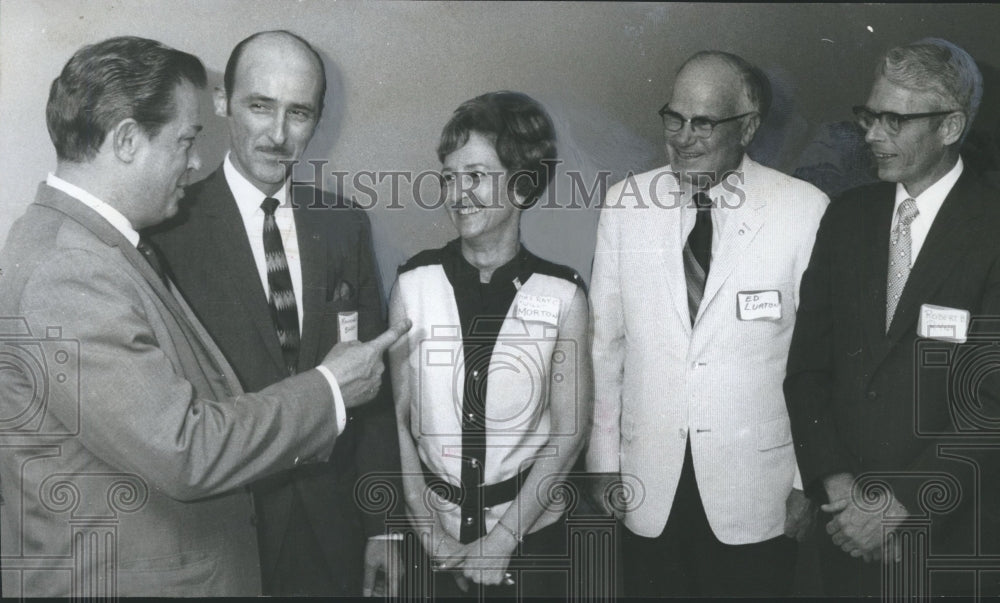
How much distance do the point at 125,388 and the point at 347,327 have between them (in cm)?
66

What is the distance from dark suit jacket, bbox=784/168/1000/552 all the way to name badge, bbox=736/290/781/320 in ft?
0.27

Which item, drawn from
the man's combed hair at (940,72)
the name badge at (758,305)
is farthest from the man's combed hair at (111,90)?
the man's combed hair at (940,72)

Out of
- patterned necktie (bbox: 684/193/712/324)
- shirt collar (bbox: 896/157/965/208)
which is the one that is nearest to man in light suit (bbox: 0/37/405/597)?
patterned necktie (bbox: 684/193/712/324)

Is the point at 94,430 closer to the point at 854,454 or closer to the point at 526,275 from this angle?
the point at 526,275

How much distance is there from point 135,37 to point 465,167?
1.04 meters

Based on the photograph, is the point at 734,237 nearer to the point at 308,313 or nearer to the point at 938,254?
the point at 938,254

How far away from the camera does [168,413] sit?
233 centimetres

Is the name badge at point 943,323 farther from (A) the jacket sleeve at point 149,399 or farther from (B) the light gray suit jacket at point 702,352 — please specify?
(A) the jacket sleeve at point 149,399

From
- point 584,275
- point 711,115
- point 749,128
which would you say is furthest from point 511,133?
point 749,128

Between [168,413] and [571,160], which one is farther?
[571,160]

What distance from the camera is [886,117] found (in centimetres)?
279

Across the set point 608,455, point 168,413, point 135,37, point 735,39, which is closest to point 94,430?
point 168,413

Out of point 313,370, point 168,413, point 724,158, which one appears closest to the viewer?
point 168,413

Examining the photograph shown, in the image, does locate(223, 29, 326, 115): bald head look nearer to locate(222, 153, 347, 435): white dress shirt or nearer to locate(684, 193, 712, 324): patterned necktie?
locate(222, 153, 347, 435): white dress shirt
